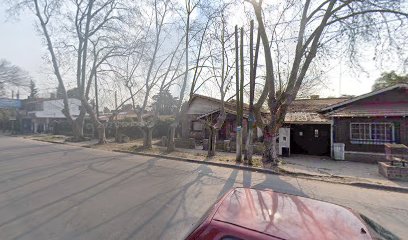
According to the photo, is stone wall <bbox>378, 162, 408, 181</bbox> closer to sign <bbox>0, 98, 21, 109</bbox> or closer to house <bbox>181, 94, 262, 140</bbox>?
house <bbox>181, 94, 262, 140</bbox>

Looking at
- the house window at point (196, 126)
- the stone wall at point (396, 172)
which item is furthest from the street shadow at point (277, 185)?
the house window at point (196, 126)

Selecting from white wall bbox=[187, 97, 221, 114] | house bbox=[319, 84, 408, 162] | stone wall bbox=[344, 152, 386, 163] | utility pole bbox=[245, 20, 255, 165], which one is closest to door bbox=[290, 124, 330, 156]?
house bbox=[319, 84, 408, 162]

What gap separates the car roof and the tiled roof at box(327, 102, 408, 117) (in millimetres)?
14414

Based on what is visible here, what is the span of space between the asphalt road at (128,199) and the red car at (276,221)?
5.74 feet

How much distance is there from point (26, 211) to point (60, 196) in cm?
107

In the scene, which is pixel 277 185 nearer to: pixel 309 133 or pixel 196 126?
pixel 309 133

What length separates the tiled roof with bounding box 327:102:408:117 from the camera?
14052 mm

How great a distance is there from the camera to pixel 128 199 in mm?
6355

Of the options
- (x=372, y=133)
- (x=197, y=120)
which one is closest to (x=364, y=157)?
(x=372, y=133)

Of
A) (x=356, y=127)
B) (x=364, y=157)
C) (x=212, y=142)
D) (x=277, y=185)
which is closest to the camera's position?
(x=277, y=185)

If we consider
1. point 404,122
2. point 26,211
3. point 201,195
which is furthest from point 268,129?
point 26,211

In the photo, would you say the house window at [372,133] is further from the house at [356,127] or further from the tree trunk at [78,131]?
the tree trunk at [78,131]

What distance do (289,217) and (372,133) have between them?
15737mm

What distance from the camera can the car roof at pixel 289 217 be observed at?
1.99 m
